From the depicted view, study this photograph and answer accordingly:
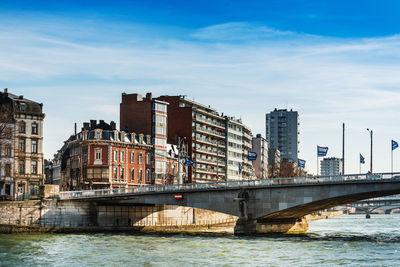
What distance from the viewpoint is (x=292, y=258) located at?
6488 cm

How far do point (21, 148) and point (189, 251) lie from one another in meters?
53.0

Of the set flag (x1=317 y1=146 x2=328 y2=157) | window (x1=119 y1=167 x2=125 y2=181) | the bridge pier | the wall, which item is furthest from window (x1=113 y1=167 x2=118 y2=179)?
flag (x1=317 y1=146 x2=328 y2=157)

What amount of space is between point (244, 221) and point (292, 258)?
102 feet

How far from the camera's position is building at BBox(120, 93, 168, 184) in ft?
491

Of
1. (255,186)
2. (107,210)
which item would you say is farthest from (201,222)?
(255,186)

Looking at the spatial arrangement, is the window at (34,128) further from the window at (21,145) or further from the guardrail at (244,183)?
the guardrail at (244,183)

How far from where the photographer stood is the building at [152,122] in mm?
149625

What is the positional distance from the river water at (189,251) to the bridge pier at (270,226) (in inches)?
217

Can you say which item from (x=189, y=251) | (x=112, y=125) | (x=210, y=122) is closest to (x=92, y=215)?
(x=189, y=251)

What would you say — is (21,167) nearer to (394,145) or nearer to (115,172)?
(115,172)

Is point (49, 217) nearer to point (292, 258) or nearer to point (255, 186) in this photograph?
point (255, 186)

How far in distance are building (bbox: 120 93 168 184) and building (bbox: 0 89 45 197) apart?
1355 inches

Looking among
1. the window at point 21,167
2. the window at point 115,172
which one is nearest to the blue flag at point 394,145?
the window at point 115,172

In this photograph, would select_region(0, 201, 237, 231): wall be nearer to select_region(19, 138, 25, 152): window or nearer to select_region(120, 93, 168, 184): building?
select_region(19, 138, 25, 152): window
